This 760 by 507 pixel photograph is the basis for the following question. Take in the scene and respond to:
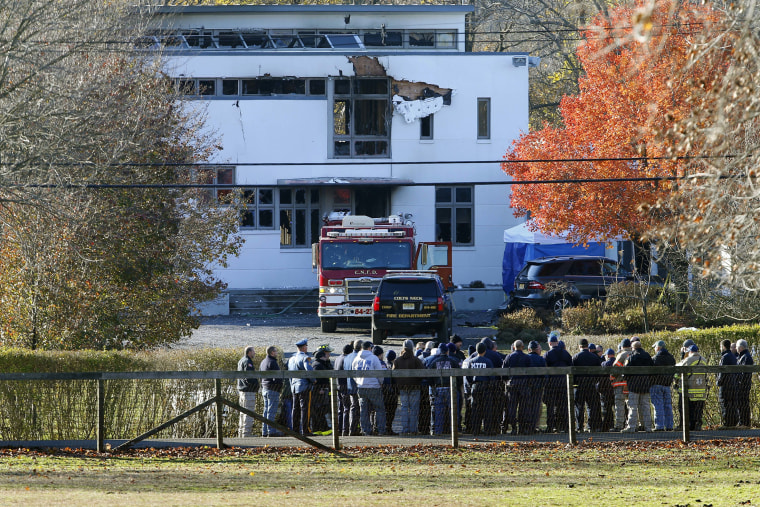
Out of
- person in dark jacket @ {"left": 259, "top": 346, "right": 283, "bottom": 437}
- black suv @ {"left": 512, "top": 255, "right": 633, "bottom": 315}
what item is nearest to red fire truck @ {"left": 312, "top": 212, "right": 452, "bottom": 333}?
black suv @ {"left": 512, "top": 255, "right": 633, "bottom": 315}

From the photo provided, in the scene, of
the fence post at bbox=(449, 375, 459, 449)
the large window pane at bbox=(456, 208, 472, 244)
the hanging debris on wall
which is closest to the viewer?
the fence post at bbox=(449, 375, 459, 449)

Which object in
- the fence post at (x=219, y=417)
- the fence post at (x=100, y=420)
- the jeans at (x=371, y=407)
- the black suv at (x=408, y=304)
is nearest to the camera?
the fence post at (x=219, y=417)

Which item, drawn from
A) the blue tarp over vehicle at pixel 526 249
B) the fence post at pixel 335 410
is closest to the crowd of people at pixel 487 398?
the fence post at pixel 335 410

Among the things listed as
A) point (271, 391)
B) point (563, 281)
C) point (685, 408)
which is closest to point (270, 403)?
point (271, 391)

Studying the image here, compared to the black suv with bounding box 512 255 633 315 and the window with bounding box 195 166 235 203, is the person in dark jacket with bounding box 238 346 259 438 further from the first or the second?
the black suv with bounding box 512 255 633 315

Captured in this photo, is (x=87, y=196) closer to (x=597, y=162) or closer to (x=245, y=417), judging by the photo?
A: (x=245, y=417)

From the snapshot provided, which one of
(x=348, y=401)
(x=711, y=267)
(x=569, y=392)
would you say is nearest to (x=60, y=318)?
(x=348, y=401)

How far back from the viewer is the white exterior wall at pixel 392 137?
36812 mm

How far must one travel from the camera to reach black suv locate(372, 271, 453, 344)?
25.1 metres

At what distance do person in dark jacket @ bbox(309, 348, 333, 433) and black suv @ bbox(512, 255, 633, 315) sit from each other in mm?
14379

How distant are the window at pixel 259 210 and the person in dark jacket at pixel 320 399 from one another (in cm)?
2307

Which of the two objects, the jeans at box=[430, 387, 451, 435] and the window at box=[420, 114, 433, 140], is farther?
the window at box=[420, 114, 433, 140]

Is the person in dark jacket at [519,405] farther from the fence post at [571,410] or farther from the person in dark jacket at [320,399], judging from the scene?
the person in dark jacket at [320,399]

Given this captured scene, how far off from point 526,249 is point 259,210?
1054 cm
